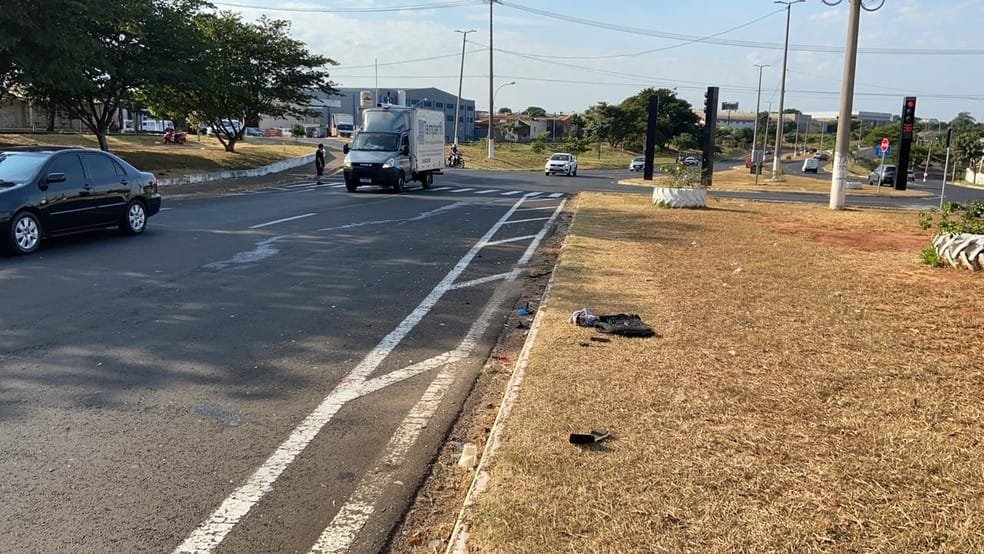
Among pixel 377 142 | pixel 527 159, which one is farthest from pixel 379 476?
pixel 527 159

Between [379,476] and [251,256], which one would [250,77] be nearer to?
[251,256]

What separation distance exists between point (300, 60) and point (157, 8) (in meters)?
12.1

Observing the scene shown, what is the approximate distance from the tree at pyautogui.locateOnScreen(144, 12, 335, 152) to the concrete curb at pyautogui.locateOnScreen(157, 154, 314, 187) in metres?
3.19

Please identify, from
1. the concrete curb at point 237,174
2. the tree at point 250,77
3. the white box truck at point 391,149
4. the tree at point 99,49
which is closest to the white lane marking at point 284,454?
the concrete curb at point 237,174

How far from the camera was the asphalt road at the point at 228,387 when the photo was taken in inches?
137

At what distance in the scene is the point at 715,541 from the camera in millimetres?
3055

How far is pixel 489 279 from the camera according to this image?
31.9ft

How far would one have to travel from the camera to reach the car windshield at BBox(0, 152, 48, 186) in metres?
10.6

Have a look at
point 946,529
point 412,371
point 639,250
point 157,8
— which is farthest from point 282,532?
point 157,8

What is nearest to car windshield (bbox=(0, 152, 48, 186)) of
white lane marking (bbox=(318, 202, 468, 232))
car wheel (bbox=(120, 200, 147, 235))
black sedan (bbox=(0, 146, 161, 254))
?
black sedan (bbox=(0, 146, 161, 254))

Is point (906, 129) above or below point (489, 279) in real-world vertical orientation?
above

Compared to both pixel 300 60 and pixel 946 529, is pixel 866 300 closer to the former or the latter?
pixel 946 529

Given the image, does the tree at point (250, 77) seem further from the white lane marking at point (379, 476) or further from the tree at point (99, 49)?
the white lane marking at point (379, 476)

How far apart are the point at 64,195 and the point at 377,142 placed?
15197mm
